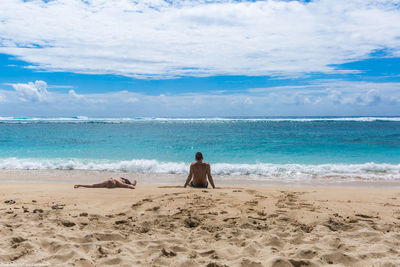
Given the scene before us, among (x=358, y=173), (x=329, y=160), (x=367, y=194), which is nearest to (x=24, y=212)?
(x=367, y=194)

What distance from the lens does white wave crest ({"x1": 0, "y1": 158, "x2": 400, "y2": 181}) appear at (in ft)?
38.7

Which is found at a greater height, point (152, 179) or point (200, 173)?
point (200, 173)

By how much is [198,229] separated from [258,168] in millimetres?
8663

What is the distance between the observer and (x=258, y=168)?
13125mm

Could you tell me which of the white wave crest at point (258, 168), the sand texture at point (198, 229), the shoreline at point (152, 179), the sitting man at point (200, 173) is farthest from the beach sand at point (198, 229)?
the white wave crest at point (258, 168)

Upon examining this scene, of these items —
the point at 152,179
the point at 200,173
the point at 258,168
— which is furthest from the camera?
the point at 258,168

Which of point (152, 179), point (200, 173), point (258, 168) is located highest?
point (200, 173)

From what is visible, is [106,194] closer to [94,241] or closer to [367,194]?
[94,241]

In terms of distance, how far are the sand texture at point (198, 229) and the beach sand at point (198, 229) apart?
0.01 meters

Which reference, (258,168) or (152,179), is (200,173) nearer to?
(152,179)

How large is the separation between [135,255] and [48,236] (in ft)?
4.87

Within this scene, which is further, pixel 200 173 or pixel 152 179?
pixel 152 179

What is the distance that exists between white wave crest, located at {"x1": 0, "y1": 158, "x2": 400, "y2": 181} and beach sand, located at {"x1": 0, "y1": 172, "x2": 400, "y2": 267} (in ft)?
14.8

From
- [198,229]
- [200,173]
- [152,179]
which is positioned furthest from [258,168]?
[198,229]
